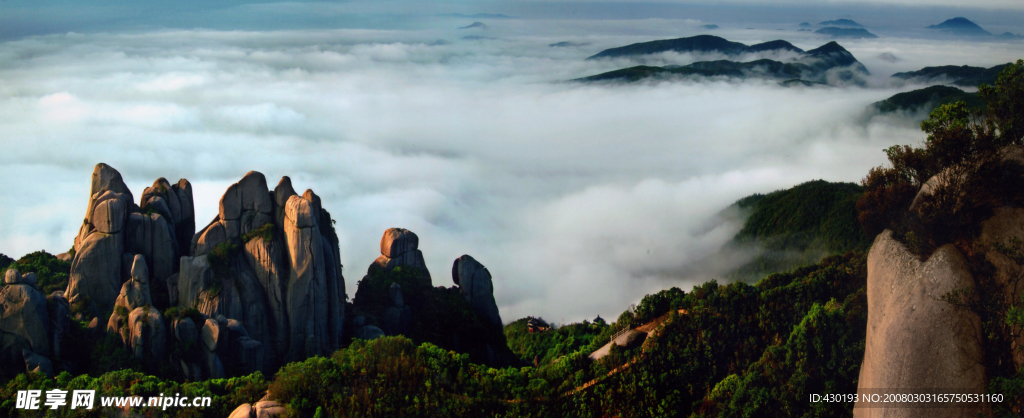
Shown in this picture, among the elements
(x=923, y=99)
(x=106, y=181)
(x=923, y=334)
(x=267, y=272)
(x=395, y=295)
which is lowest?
(x=923, y=334)

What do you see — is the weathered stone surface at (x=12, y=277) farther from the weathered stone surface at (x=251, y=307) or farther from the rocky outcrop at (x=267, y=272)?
the weathered stone surface at (x=251, y=307)

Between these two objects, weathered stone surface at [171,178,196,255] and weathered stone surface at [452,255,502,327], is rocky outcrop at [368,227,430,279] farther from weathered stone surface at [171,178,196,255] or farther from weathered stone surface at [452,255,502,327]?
weathered stone surface at [171,178,196,255]

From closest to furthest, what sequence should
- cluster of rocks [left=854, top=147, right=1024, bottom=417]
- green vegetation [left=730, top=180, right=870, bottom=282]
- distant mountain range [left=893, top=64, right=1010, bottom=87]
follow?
cluster of rocks [left=854, top=147, right=1024, bottom=417] < green vegetation [left=730, top=180, right=870, bottom=282] < distant mountain range [left=893, top=64, right=1010, bottom=87]

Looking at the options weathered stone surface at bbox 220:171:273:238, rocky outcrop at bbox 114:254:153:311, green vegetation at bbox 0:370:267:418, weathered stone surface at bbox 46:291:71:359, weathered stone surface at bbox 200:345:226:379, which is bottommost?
green vegetation at bbox 0:370:267:418

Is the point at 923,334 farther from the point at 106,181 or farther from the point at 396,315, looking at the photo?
the point at 106,181

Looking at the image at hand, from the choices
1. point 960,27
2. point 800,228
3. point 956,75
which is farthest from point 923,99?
point 960,27

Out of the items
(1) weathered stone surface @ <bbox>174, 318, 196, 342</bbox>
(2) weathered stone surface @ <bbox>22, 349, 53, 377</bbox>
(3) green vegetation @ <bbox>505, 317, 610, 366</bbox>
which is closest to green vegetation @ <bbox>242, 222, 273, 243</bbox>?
(1) weathered stone surface @ <bbox>174, 318, 196, 342</bbox>

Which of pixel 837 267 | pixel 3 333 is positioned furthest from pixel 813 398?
pixel 3 333
